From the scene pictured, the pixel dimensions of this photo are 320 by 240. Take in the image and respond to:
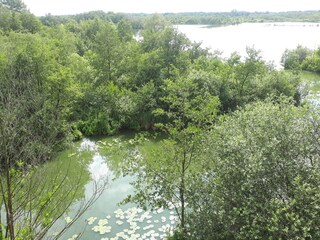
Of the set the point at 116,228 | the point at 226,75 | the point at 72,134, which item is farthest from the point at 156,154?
the point at 226,75

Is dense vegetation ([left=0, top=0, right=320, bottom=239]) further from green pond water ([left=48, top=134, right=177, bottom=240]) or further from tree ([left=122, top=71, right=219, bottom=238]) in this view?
green pond water ([left=48, top=134, right=177, bottom=240])

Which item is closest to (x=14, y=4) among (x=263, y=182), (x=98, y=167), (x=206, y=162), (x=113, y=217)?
(x=98, y=167)

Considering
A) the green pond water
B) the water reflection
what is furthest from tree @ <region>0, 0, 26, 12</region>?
the green pond water

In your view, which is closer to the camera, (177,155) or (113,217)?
(177,155)

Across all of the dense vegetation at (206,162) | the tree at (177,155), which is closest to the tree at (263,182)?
the dense vegetation at (206,162)

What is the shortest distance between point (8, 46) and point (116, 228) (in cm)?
1896

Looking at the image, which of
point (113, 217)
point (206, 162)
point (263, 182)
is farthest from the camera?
point (113, 217)

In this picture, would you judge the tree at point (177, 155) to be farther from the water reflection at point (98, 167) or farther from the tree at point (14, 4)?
the tree at point (14, 4)

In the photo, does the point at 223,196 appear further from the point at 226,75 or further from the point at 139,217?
the point at 226,75

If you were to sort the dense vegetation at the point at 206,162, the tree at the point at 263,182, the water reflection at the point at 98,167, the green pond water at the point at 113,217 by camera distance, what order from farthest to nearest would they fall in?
the water reflection at the point at 98,167, the green pond water at the point at 113,217, the tree at the point at 263,182, the dense vegetation at the point at 206,162

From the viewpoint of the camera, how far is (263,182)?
8.51 metres

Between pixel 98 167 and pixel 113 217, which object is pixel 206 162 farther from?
pixel 98 167

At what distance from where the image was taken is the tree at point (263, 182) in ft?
24.6

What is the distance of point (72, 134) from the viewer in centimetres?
2186
